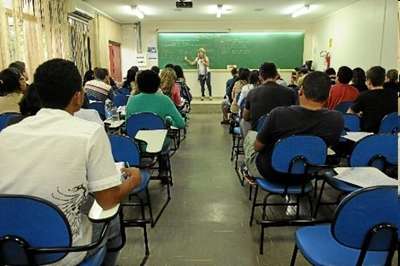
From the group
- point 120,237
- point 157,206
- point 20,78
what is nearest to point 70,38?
point 20,78

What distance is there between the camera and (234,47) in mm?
12086

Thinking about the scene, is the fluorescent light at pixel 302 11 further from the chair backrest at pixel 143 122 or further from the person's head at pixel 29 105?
the person's head at pixel 29 105

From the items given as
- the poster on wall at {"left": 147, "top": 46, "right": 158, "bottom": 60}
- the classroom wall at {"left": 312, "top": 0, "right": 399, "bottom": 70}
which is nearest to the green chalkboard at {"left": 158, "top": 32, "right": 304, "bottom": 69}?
the poster on wall at {"left": 147, "top": 46, "right": 158, "bottom": 60}

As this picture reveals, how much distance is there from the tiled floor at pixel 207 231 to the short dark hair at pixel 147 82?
1.07 m

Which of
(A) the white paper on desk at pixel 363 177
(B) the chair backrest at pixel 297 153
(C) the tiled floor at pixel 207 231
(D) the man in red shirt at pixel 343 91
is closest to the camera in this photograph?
(A) the white paper on desk at pixel 363 177

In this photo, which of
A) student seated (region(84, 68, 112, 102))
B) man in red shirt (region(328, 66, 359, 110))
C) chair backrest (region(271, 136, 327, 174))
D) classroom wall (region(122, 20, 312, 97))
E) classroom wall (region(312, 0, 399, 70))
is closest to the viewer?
chair backrest (region(271, 136, 327, 174))

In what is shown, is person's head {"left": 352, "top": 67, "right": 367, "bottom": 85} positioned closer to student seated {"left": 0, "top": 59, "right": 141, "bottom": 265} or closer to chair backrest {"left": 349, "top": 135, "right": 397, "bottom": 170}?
chair backrest {"left": 349, "top": 135, "right": 397, "bottom": 170}

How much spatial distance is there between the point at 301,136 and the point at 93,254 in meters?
1.44

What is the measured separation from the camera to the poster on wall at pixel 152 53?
12398 mm

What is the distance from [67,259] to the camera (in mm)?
1442

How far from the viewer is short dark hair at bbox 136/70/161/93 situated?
3.66m

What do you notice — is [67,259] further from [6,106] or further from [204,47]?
[204,47]

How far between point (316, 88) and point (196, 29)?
1016cm

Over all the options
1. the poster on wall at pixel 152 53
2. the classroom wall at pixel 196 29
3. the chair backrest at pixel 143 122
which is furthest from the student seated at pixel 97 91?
the poster on wall at pixel 152 53
